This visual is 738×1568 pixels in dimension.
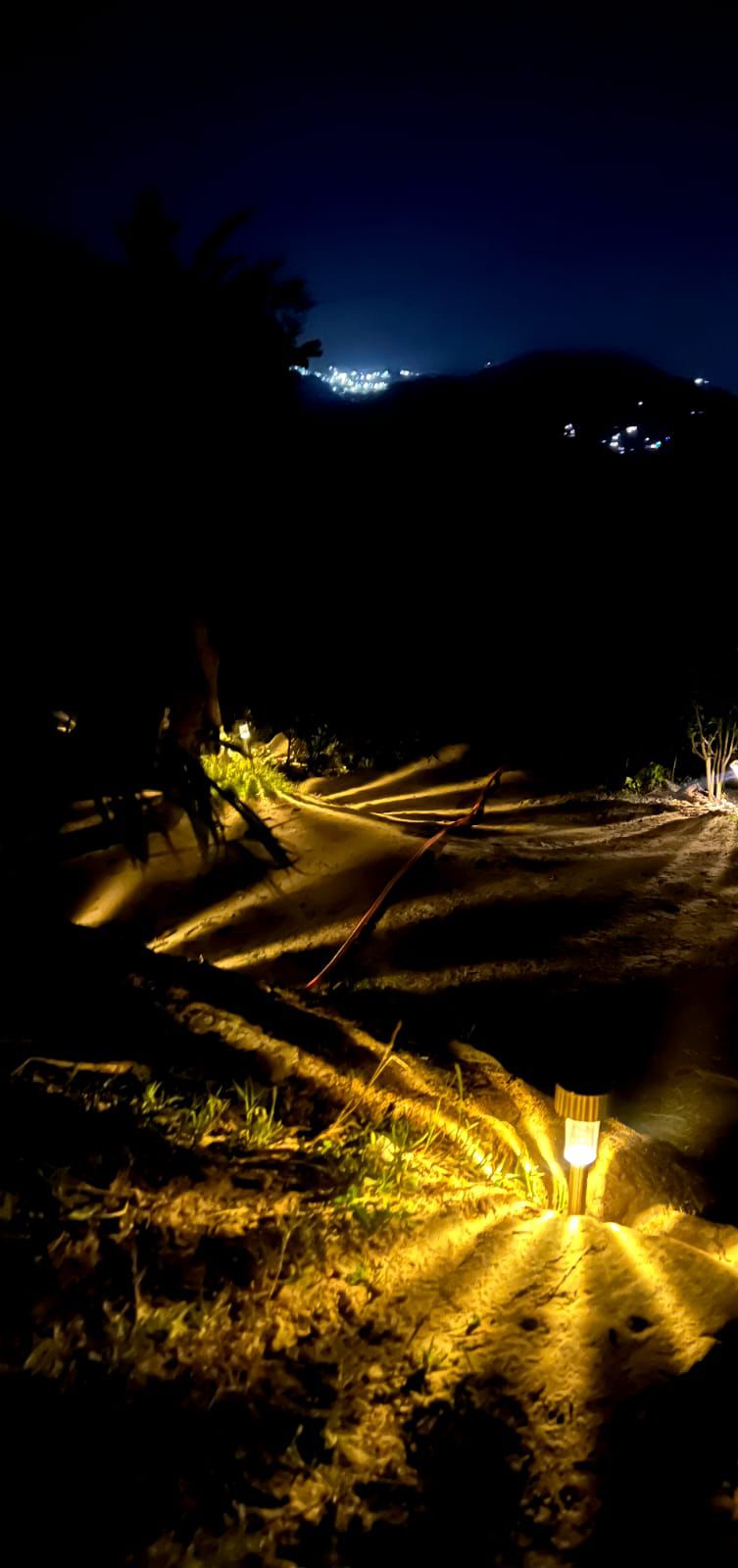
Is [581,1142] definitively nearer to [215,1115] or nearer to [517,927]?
[215,1115]

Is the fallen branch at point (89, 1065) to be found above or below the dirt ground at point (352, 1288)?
above

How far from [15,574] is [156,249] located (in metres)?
1.07

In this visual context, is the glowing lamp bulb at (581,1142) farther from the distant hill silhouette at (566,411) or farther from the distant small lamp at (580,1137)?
the distant hill silhouette at (566,411)

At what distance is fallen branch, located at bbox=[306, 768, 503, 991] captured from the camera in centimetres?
423

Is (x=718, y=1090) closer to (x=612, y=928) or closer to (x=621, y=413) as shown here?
(x=612, y=928)

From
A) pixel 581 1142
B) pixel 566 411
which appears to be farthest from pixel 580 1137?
pixel 566 411

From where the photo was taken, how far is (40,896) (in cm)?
295

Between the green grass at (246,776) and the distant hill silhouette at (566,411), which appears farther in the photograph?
the distant hill silhouette at (566,411)

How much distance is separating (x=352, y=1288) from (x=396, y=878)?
340 cm

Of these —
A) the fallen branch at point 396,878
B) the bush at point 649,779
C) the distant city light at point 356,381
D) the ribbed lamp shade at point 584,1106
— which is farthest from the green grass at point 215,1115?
the distant city light at point 356,381

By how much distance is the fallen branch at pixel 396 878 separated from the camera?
4.23 metres

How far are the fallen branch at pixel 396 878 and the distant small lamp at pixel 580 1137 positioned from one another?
189 centimetres

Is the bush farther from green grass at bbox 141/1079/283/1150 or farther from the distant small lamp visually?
green grass at bbox 141/1079/283/1150

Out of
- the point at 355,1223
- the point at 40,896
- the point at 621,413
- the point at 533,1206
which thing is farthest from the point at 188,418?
the point at 621,413
